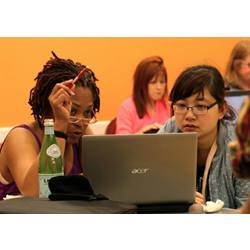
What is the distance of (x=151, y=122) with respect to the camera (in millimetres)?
2977

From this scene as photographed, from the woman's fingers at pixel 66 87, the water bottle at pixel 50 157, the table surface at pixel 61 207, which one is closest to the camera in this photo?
the table surface at pixel 61 207

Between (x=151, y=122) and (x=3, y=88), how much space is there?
84 centimetres

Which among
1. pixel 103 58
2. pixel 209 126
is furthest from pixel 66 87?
pixel 209 126

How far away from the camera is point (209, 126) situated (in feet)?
8.46

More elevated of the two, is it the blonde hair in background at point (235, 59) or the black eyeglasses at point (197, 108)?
the blonde hair in background at point (235, 59)

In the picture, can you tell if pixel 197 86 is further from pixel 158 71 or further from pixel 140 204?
pixel 140 204

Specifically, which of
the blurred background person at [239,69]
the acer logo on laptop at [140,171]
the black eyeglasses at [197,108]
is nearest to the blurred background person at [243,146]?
the acer logo on laptop at [140,171]

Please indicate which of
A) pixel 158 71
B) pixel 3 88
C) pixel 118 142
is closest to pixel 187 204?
pixel 118 142

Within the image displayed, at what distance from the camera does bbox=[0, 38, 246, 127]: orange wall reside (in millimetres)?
2912

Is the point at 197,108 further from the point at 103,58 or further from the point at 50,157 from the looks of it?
the point at 50,157

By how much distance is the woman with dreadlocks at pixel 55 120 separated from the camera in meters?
2.41

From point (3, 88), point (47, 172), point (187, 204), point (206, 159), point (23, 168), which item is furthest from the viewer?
point (3, 88)

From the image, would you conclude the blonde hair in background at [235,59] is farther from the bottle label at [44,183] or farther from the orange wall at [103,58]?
the bottle label at [44,183]

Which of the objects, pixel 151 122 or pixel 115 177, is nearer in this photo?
pixel 115 177
